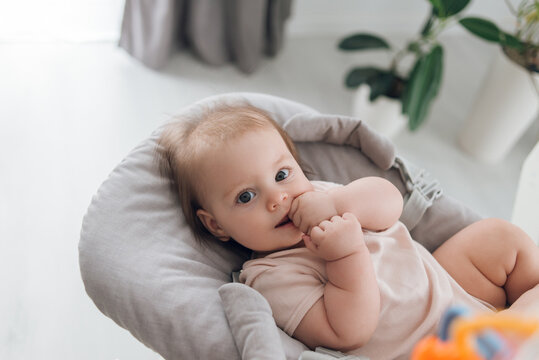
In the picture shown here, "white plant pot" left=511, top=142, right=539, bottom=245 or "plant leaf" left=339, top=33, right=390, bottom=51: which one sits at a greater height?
"plant leaf" left=339, top=33, right=390, bottom=51

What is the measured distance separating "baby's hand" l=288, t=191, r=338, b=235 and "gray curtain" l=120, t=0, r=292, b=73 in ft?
4.67

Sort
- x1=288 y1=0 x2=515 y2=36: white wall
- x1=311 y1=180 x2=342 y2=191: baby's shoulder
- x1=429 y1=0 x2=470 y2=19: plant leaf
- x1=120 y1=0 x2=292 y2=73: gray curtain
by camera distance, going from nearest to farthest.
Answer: x1=311 y1=180 x2=342 y2=191: baby's shoulder < x1=429 y1=0 x2=470 y2=19: plant leaf < x1=120 y1=0 x2=292 y2=73: gray curtain < x1=288 y1=0 x2=515 y2=36: white wall

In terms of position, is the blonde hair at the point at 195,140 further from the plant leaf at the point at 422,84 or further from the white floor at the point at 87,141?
the plant leaf at the point at 422,84

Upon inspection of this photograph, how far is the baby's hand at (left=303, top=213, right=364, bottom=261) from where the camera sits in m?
0.86

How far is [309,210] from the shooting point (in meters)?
0.93

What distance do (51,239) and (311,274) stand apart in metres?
1.02

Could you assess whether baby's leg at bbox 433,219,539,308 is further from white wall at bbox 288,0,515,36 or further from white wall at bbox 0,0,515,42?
white wall at bbox 288,0,515,36

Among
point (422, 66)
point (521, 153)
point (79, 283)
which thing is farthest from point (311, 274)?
point (521, 153)

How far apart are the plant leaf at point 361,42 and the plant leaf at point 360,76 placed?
0.09m

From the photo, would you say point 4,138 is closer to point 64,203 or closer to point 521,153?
point 64,203

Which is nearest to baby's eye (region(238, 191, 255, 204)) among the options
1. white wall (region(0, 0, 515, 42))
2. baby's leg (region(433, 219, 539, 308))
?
baby's leg (region(433, 219, 539, 308))

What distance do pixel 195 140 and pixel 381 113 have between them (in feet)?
4.03

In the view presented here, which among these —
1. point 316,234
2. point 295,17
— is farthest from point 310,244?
point 295,17

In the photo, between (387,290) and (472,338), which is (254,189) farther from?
(472,338)
